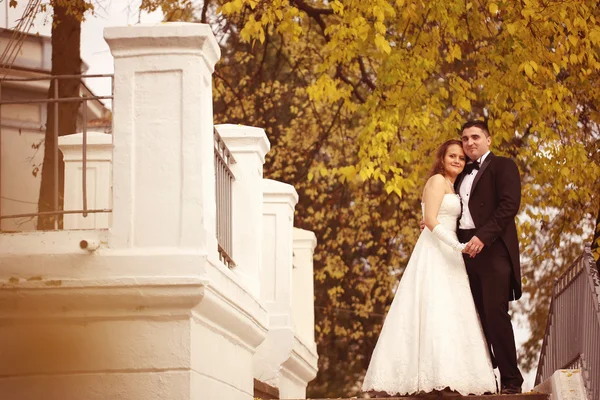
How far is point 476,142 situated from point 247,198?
2007mm

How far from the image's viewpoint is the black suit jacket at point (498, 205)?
364 inches

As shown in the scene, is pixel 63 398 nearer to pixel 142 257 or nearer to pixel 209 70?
pixel 142 257

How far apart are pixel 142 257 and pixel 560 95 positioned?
752 cm

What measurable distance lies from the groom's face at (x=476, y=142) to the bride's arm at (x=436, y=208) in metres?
0.37

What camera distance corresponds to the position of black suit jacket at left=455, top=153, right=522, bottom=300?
9258 millimetres

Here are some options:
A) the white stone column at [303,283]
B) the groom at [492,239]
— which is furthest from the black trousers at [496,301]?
the white stone column at [303,283]

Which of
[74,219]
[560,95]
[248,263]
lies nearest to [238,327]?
[248,263]

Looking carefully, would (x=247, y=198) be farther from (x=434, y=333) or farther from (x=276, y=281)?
(x=276, y=281)

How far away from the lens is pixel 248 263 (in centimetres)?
945

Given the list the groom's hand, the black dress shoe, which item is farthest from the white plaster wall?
the black dress shoe

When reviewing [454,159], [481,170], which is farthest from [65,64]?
[481,170]

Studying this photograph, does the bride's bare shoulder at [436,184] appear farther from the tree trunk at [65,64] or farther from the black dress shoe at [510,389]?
the tree trunk at [65,64]

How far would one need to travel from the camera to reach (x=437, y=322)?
9.21 meters

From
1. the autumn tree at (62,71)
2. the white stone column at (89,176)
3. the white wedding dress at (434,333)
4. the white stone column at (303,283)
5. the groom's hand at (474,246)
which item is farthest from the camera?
the white stone column at (303,283)
